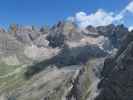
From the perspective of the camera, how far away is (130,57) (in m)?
193

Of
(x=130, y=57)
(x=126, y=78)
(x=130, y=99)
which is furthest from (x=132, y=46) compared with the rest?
(x=130, y=99)

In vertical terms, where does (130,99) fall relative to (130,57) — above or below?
below

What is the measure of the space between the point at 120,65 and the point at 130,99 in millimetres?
23546

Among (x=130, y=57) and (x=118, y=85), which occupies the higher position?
(x=130, y=57)

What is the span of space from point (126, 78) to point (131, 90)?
29.8 ft

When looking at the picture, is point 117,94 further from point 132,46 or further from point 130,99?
point 132,46

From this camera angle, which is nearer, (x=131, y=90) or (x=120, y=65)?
(x=131, y=90)

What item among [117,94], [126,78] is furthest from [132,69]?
[117,94]

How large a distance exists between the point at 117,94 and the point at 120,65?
1691cm

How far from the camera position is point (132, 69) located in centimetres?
18575

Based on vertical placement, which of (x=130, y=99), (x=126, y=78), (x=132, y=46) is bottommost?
(x=130, y=99)

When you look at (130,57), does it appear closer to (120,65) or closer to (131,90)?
(120,65)

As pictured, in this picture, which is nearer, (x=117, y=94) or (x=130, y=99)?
(x=130, y=99)

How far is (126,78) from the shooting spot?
7470 inches
